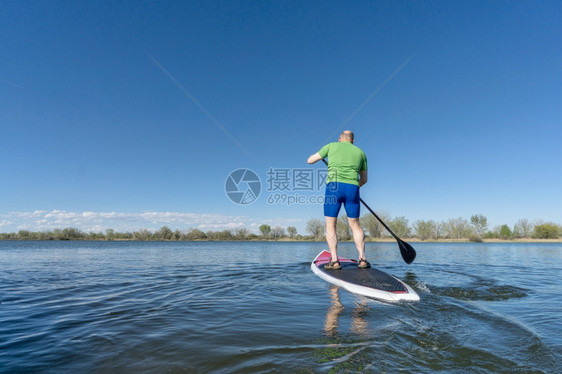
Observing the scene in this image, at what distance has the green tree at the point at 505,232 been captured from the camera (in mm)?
91331

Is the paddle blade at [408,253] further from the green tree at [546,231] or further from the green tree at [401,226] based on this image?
the green tree at [546,231]

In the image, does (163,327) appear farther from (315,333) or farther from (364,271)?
(364,271)

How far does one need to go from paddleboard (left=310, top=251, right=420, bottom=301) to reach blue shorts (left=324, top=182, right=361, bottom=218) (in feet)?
3.88

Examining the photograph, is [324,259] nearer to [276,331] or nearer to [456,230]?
[276,331]

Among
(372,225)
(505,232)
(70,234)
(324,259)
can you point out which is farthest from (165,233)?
(505,232)

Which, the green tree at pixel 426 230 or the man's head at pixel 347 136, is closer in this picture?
the man's head at pixel 347 136

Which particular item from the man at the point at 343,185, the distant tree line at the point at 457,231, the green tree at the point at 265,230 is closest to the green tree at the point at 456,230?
the distant tree line at the point at 457,231

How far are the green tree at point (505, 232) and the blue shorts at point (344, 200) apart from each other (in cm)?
11294

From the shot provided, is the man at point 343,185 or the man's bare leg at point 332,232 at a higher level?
the man at point 343,185

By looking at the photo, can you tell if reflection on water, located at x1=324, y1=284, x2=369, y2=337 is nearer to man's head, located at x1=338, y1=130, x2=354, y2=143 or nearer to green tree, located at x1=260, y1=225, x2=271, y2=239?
man's head, located at x1=338, y1=130, x2=354, y2=143

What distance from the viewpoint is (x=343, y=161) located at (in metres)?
5.65

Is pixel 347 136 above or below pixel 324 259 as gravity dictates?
above

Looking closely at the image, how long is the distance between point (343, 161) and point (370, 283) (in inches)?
96.3

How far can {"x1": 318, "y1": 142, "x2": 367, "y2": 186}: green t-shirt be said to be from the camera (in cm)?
566
